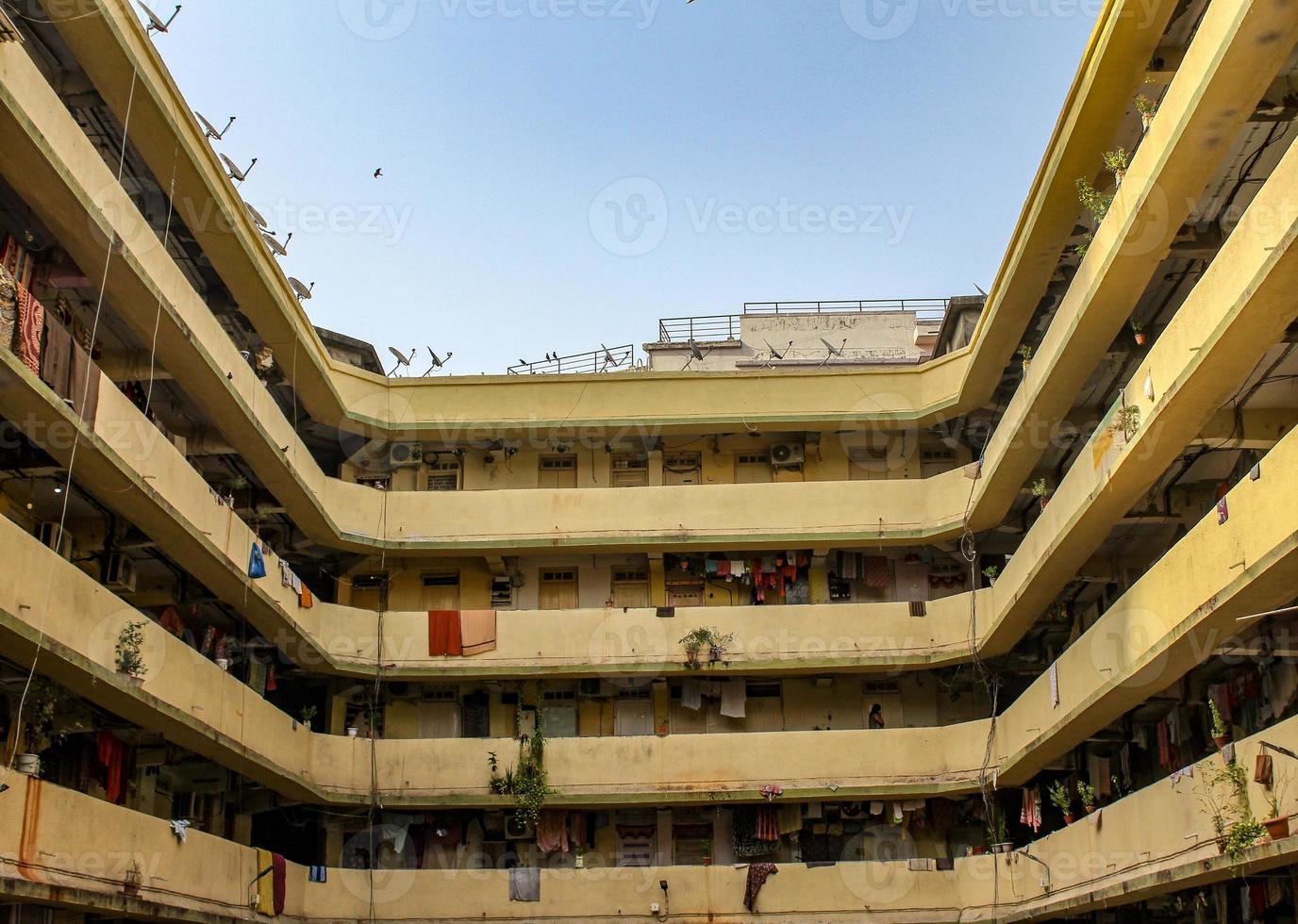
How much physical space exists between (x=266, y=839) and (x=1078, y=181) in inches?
570

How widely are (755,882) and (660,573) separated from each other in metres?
5.04

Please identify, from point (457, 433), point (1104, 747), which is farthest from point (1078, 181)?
point (457, 433)

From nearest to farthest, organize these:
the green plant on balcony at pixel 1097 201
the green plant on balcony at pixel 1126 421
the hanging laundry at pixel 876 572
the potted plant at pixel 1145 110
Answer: the potted plant at pixel 1145 110
the green plant on balcony at pixel 1126 421
the green plant on balcony at pixel 1097 201
the hanging laundry at pixel 876 572

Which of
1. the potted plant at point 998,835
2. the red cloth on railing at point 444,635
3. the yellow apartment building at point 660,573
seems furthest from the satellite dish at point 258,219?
the potted plant at point 998,835

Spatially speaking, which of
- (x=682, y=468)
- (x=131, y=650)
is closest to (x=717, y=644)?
(x=682, y=468)

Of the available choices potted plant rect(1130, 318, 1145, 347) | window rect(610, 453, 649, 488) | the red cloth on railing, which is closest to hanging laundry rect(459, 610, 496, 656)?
the red cloth on railing

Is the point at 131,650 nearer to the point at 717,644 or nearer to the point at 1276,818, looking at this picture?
the point at 717,644

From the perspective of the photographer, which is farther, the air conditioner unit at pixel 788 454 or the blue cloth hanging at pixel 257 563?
the air conditioner unit at pixel 788 454

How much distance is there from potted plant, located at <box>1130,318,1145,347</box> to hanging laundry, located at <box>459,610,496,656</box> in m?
9.90

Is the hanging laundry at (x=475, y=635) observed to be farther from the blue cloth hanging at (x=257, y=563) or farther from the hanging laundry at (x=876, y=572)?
the hanging laundry at (x=876, y=572)

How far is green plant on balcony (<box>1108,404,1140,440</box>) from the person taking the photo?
45.2 feet

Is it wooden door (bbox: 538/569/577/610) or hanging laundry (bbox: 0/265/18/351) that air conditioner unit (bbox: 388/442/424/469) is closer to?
wooden door (bbox: 538/569/577/610)

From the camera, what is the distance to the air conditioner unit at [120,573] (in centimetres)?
1650

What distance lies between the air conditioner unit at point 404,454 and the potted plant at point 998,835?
33.0ft
